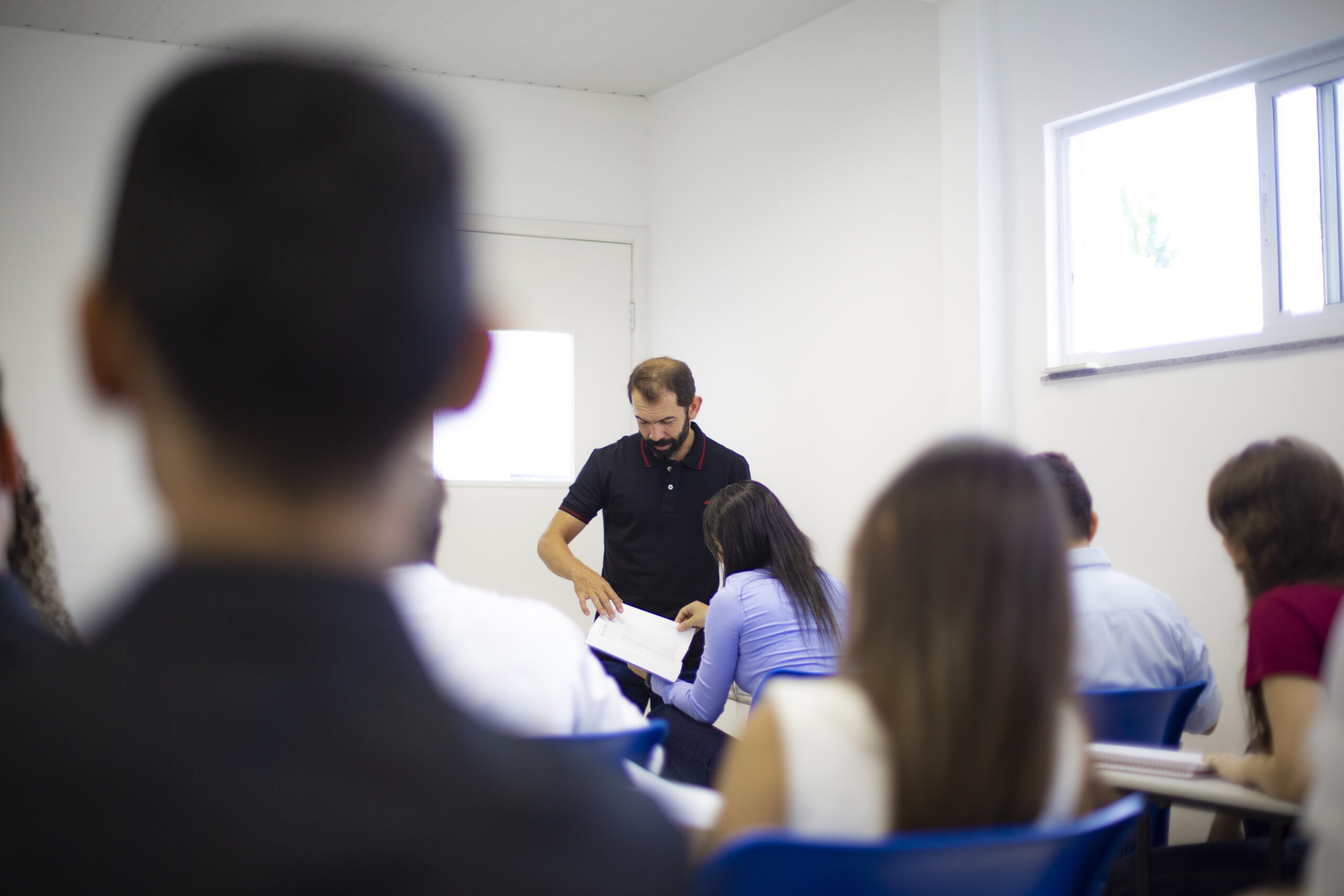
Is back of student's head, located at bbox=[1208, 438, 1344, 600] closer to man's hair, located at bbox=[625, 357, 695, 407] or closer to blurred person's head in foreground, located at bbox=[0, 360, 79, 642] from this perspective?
blurred person's head in foreground, located at bbox=[0, 360, 79, 642]

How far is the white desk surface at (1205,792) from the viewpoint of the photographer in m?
1.73

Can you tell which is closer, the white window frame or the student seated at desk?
the student seated at desk

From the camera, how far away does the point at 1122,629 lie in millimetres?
2270

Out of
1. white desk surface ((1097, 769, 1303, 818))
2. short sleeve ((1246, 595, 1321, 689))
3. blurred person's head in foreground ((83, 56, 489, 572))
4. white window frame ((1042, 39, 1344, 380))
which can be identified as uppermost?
white window frame ((1042, 39, 1344, 380))

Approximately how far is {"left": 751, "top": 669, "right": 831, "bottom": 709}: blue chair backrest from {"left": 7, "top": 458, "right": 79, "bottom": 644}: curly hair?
1.31 meters

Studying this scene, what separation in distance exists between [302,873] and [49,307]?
15.9ft

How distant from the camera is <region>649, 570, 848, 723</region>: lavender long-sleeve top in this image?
265 cm

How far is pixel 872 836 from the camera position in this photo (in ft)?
3.61

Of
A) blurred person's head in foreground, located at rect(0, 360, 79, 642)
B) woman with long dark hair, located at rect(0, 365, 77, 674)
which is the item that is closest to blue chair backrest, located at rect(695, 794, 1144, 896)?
woman with long dark hair, located at rect(0, 365, 77, 674)

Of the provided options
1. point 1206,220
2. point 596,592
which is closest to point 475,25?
point 596,592

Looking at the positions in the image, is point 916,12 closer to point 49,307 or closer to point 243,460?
point 49,307

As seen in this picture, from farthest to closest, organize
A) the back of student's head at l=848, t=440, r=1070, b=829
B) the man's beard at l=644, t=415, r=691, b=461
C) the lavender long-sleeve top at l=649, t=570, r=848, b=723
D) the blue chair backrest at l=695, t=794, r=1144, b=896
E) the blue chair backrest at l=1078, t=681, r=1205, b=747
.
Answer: the man's beard at l=644, t=415, r=691, b=461, the lavender long-sleeve top at l=649, t=570, r=848, b=723, the blue chair backrest at l=1078, t=681, r=1205, b=747, the back of student's head at l=848, t=440, r=1070, b=829, the blue chair backrest at l=695, t=794, r=1144, b=896

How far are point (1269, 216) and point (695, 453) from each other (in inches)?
75.6

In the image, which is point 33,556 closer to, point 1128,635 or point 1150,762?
point 1150,762
